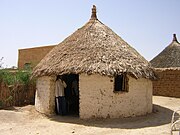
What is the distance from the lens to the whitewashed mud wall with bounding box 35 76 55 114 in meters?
11.3

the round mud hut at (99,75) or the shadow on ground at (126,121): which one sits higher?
the round mud hut at (99,75)

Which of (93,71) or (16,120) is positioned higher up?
(93,71)

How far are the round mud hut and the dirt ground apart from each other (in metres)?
0.51

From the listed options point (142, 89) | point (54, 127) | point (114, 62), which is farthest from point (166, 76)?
Answer: point (54, 127)

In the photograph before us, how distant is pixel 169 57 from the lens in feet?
63.6

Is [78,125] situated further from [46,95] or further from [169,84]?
[169,84]

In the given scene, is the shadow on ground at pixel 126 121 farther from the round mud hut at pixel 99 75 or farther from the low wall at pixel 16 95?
the low wall at pixel 16 95

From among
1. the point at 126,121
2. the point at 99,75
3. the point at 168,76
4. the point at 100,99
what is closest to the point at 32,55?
the point at 168,76

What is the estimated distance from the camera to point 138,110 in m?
10.8

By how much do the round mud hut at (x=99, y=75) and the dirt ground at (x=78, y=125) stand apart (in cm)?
51

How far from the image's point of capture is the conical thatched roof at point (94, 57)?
1014 cm

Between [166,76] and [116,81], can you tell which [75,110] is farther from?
[166,76]

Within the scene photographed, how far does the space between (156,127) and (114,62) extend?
2960mm

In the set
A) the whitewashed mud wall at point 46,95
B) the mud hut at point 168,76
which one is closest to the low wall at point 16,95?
the whitewashed mud wall at point 46,95
